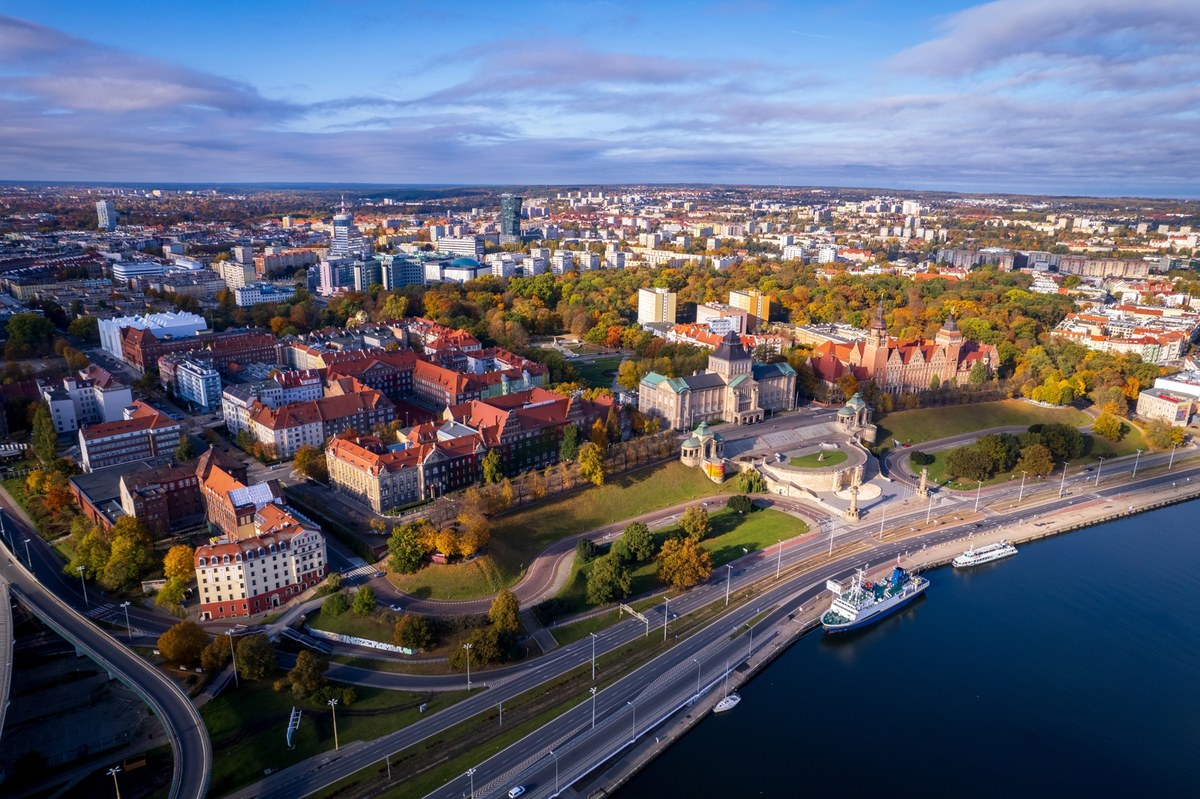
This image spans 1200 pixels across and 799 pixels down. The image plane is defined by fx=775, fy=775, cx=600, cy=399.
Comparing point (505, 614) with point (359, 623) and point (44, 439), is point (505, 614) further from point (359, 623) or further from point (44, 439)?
point (44, 439)

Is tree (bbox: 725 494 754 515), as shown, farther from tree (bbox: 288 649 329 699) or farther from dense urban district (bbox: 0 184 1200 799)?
tree (bbox: 288 649 329 699)

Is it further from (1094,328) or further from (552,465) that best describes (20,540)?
(1094,328)

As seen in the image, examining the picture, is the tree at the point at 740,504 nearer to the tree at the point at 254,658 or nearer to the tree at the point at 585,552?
the tree at the point at 585,552

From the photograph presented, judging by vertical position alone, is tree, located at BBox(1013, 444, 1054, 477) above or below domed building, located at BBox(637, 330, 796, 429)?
below

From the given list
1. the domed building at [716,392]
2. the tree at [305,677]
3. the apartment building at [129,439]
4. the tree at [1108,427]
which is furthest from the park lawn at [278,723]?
the tree at [1108,427]

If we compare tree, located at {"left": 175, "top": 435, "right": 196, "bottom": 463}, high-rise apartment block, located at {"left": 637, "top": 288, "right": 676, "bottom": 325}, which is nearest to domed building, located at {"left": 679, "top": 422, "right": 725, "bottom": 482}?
tree, located at {"left": 175, "top": 435, "right": 196, "bottom": 463}

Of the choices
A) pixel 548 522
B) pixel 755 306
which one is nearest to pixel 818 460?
pixel 548 522
